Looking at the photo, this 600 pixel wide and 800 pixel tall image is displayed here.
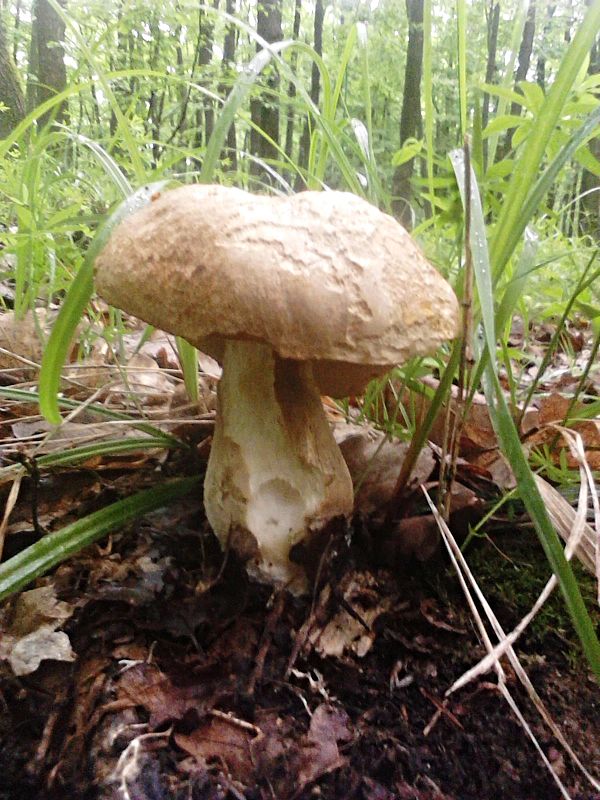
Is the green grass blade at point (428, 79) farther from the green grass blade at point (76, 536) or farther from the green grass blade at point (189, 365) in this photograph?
the green grass blade at point (76, 536)

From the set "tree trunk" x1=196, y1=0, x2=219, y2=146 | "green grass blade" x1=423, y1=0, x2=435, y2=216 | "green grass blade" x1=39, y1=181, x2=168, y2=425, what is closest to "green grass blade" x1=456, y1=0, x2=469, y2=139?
"green grass blade" x1=423, y1=0, x2=435, y2=216

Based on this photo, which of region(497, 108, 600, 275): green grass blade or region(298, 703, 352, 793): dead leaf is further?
region(497, 108, 600, 275): green grass blade

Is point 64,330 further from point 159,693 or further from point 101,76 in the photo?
point 101,76

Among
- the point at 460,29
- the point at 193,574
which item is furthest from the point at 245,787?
the point at 460,29

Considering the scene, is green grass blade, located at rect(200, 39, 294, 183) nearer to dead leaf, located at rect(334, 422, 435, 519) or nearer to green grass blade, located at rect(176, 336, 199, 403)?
green grass blade, located at rect(176, 336, 199, 403)

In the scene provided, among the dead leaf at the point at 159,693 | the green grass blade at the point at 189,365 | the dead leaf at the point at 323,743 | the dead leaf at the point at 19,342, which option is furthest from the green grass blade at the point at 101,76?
the dead leaf at the point at 323,743

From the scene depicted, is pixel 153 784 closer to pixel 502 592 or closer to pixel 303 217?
pixel 502 592

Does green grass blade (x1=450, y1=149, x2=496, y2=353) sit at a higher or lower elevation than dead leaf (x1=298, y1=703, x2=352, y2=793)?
higher
